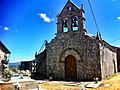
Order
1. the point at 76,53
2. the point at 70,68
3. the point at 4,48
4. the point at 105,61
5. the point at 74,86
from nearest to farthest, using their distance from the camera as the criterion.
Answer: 1. the point at 74,86
2. the point at 76,53
3. the point at 70,68
4. the point at 105,61
5. the point at 4,48

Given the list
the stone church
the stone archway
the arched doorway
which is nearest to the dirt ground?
the stone church

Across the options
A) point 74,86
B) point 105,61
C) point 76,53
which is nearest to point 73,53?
point 76,53

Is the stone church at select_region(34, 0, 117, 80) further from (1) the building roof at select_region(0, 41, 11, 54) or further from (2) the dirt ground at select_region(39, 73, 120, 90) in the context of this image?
(1) the building roof at select_region(0, 41, 11, 54)

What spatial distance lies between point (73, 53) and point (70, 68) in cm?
172

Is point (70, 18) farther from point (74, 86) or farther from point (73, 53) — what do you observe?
point (74, 86)

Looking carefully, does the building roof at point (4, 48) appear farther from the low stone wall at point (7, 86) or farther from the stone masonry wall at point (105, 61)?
the low stone wall at point (7, 86)

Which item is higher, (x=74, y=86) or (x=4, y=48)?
(x=4, y=48)

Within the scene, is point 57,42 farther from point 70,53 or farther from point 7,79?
point 7,79

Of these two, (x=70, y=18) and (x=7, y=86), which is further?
(x=70, y=18)

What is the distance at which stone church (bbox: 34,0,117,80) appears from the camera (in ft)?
48.7

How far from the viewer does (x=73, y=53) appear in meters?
15.8

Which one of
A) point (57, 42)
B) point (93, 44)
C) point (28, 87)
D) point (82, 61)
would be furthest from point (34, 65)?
point (28, 87)

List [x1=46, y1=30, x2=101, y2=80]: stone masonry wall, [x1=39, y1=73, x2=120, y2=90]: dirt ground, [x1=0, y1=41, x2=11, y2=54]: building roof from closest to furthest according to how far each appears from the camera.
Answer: [x1=39, y1=73, x2=120, y2=90]: dirt ground < [x1=46, y1=30, x2=101, y2=80]: stone masonry wall < [x1=0, y1=41, x2=11, y2=54]: building roof

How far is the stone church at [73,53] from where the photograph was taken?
14852 millimetres
